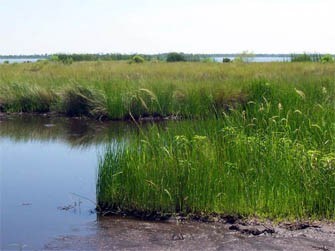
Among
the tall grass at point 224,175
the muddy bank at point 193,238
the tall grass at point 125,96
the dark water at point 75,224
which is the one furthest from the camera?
the tall grass at point 125,96

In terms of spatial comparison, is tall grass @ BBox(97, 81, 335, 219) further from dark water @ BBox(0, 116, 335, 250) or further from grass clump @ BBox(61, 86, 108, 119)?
grass clump @ BBox(61, 86, 108, 119)

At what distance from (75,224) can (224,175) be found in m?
2.01

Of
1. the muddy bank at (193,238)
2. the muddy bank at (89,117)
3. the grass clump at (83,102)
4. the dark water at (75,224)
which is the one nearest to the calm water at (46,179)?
the dark water at (75,224)

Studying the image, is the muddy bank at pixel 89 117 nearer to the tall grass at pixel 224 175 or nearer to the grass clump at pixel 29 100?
the grass clump at pixel 29 100

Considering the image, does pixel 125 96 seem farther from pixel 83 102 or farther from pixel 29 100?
pixel 29 100

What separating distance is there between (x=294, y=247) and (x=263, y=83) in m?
8.69

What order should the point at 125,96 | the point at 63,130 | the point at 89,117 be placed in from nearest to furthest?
the point at 63,130, the point at 125,96, the point at 89,117

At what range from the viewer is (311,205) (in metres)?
6.73

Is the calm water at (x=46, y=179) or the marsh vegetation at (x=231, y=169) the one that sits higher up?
the marsh vegetation at (x=231, y=169)

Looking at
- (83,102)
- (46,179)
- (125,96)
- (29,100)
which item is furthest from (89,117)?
(46,179)

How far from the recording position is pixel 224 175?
7125mm

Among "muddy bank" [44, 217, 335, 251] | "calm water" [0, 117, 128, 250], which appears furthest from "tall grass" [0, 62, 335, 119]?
"muddy bank" [44, 217, 335, 251]

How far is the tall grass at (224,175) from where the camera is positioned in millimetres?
6793

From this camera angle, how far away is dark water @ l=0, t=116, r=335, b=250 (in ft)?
19.2
